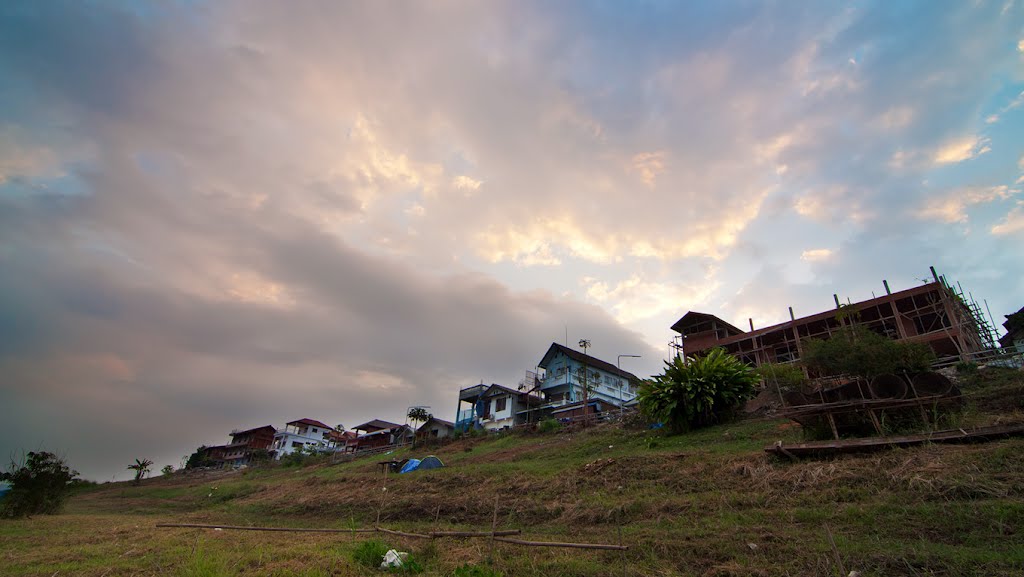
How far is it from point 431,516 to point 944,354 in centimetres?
3405

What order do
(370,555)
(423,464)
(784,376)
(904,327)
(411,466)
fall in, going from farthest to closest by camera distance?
(904,327) → (411,466) → (423,464) → (784,376) → (370,555)

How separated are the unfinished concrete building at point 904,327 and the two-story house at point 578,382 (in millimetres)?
10881

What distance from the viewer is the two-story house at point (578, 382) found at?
45.4 m

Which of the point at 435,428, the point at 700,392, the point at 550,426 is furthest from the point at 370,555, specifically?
the point at 435,428

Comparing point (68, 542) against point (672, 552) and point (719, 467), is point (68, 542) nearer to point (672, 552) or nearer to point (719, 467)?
point (672, 552)

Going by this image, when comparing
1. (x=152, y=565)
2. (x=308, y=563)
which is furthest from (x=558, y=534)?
(x=152, y=565)

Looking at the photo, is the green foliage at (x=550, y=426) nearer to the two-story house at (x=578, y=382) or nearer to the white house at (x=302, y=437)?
the two-story house at (x=578, y=382)

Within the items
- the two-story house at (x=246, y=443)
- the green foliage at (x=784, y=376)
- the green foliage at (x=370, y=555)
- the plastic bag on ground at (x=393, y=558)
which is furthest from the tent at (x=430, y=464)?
the two-story house at (x=246, y=443)

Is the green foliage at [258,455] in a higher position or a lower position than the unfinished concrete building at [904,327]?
lower

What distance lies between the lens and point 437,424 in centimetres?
5441

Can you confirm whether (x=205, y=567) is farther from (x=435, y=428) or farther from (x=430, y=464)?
(x=435, y=428)

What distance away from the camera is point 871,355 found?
64.4 feet

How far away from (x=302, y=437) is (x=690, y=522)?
75414 millimetres

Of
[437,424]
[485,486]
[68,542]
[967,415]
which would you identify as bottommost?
[68,542]
